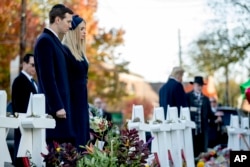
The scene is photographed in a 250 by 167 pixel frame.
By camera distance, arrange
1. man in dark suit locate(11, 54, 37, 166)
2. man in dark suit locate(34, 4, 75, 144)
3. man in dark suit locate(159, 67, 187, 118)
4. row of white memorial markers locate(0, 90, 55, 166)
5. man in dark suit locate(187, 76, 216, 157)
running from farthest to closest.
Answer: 1. man in dark suit locate(187, 76, 216, 157)
2. man in dark suit locate(159, 67, 187, 118)
3. man in dark suit locate(11, 54, 37, 166)
4. man in dark suit locate(34, 4, 75, 144)
5. row of white memorial markers locate(0, 90, 55, 166)

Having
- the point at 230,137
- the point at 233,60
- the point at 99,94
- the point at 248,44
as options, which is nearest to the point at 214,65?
the point at 233,60

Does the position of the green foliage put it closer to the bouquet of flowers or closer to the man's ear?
the bouquet of flowers

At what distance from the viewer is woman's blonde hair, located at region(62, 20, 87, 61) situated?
5.77 meters

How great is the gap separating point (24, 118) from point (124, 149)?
83 centimetres

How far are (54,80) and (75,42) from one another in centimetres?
59

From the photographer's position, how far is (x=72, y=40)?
5844mm

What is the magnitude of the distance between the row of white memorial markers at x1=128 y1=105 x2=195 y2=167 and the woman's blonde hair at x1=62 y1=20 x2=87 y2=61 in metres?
1.30

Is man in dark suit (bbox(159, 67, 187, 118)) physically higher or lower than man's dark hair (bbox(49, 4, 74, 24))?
lower

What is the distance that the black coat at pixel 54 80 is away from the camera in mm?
5340

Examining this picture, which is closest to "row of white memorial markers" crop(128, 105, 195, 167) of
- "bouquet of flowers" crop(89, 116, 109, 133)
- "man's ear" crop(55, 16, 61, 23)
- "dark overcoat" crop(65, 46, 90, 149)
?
"bouquet of flowers" crop(89, 116, 109, 133)

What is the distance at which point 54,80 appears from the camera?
5.38 meters

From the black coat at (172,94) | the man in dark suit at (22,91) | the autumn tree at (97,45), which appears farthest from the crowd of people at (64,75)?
the autumn tree at (97,45)

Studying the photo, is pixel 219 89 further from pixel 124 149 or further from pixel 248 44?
pixel 124 149

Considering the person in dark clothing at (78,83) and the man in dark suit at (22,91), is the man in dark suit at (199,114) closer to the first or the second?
Answer: the man in dark suit at (22,91)
